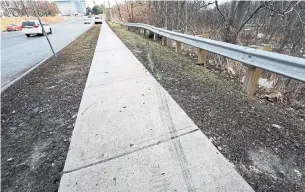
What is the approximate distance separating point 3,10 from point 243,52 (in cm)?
11377

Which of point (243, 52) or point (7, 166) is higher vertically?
point (243, 52)

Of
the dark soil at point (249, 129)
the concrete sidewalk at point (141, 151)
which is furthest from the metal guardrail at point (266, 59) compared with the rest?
the concrete sidewalk at point (141, 151)

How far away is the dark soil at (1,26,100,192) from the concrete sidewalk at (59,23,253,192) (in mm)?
174

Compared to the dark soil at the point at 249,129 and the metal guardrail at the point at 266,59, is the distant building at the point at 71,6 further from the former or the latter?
the dark soil at the point at 249,129

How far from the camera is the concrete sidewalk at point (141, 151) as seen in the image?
5.62ft

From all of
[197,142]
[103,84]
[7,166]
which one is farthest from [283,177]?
[103,84]

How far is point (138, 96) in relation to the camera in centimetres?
335

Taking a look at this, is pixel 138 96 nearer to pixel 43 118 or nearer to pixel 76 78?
pixel 43 118

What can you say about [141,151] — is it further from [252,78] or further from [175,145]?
[252,78]

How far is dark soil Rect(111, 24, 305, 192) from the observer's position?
178 cm

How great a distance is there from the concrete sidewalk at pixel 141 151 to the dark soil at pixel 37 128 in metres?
0.17

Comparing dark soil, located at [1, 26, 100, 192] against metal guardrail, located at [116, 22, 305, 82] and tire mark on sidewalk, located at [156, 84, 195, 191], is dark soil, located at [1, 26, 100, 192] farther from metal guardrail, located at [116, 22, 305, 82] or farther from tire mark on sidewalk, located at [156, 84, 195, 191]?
metal guardrail, located at [116, 22, 305, 82]

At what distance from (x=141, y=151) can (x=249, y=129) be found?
1.38m

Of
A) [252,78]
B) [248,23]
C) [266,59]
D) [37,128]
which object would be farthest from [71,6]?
[266,59]
